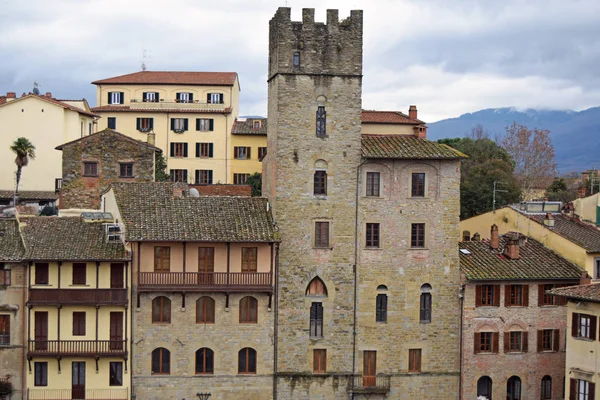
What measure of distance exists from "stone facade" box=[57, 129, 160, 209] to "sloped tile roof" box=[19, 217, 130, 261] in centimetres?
975

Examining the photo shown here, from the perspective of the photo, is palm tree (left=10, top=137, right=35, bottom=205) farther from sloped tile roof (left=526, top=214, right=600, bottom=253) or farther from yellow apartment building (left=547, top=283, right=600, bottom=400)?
yellow apartment building (left=547, top=283, right=600, bottom=400)

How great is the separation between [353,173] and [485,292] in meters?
9.95

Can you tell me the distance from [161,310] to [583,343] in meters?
21.8

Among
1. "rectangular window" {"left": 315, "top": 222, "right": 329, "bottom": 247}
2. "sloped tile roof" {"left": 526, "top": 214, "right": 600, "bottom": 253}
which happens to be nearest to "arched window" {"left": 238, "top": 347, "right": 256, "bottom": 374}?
"rectangular window" {"left": 315, "top": 222, "right": 329, "bottom": 247}

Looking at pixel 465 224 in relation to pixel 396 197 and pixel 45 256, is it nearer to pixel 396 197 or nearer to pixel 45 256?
pixel 396 197

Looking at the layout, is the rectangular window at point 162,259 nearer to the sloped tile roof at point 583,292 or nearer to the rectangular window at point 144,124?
the sloped tile roof at point 583,292

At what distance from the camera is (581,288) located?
49.0 m

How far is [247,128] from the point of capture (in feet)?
297

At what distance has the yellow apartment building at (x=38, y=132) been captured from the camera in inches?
3204

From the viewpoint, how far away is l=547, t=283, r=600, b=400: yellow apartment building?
47344 millimetres

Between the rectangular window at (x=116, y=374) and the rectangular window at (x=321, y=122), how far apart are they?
1646 cm

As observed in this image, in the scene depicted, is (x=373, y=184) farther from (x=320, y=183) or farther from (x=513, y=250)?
(x=513, y=250)

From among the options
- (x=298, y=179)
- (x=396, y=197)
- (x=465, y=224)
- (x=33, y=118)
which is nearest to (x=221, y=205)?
(x=298, y=179)

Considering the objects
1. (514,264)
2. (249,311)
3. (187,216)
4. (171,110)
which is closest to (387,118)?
(514,264)
